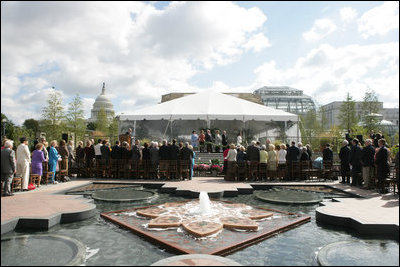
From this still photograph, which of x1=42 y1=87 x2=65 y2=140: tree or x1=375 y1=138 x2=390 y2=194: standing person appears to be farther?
x1=42 y1=87 x2=65 y2=140: tree

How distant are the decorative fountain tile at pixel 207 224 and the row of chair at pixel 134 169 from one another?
4.22m

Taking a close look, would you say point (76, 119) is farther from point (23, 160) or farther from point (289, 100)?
point (289, 100)

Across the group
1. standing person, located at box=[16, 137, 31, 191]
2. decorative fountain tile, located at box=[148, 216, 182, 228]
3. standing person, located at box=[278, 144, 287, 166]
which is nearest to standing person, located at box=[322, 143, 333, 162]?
standing person, located at box=[278, 144, 287, 166]

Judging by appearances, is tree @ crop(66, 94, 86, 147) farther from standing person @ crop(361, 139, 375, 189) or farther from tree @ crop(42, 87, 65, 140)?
standing person @ crop(361, 139, 375, 189)

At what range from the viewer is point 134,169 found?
12.3 metres

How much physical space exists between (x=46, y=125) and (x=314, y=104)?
56.9 meters

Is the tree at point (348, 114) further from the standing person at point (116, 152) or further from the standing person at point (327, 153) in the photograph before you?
the standing person at point (116, 152)

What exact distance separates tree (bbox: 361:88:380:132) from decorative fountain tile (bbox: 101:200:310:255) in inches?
1204

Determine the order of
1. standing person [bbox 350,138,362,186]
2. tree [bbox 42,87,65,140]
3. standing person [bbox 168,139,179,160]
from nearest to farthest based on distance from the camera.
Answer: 1. standing person [bbox 350,138,362,186]
2. standing person [bbox 168,139,179,160]
3. tree [bbox 42,87,65,140]

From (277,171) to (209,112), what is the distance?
8.21 m

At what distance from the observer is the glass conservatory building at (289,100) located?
71.9 meters

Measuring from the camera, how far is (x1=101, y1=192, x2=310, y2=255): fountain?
469 cm

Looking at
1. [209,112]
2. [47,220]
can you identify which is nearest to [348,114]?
[209,112]

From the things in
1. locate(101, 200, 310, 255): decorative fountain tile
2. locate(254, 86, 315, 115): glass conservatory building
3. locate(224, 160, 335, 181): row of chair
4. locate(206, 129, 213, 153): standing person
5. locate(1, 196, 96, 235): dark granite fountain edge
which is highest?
locate(254, 86, 315, 115): glass conservatory building
